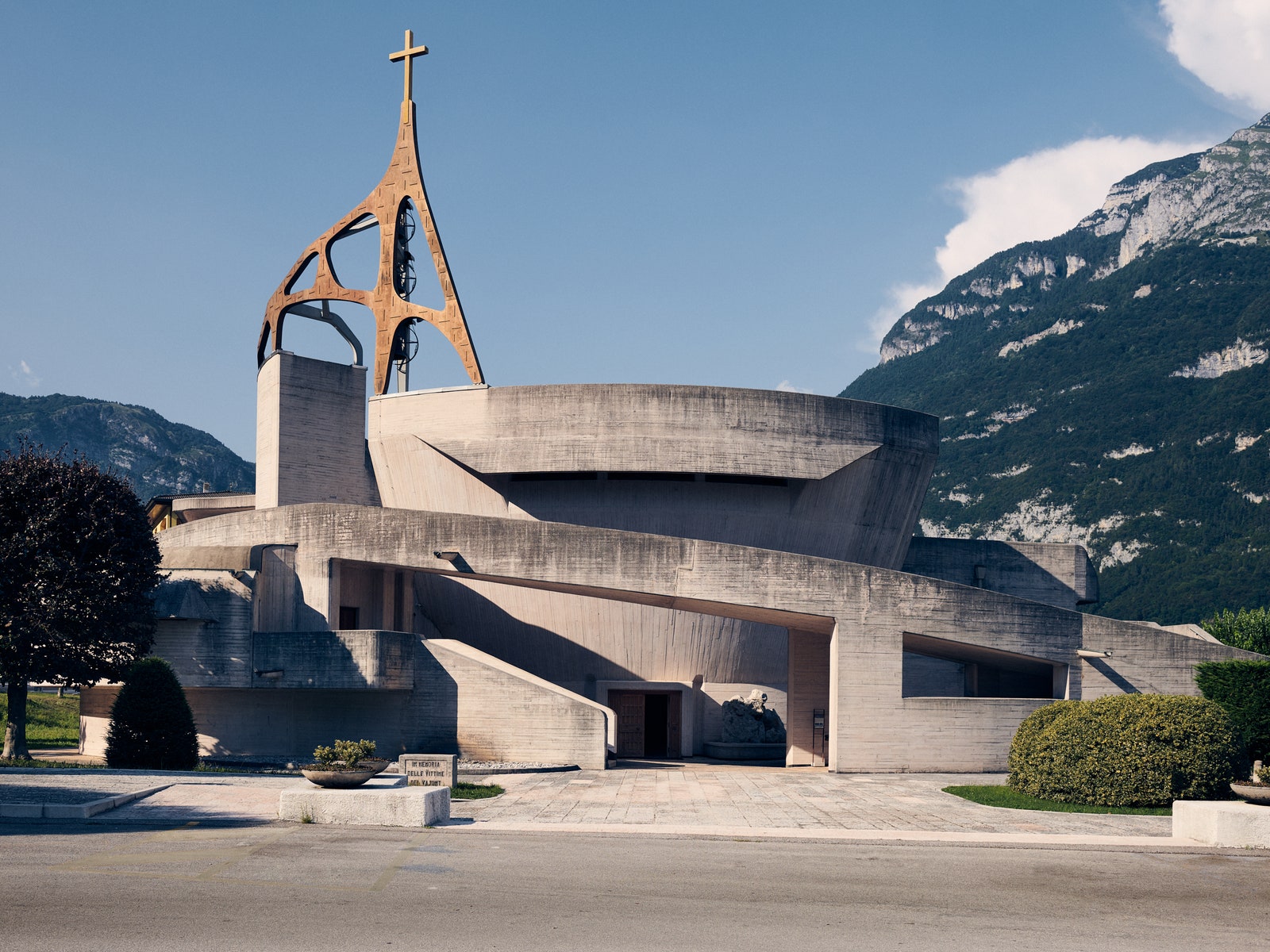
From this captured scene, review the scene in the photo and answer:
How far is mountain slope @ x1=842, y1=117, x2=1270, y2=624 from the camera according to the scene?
308 ft

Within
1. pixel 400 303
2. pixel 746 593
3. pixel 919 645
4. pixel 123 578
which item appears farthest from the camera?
pixel 400 303

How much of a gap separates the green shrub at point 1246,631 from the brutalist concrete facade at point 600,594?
408 inches

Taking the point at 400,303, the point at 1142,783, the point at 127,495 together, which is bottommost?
the point at 1142,783

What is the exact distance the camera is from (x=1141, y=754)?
793 inches

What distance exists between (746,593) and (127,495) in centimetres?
1361

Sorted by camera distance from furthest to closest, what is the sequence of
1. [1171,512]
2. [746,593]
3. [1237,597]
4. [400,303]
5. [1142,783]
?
1. [1171,512]
2. [1237,597]
3. [400,303]
4. [746,593]
5. [1142,783]

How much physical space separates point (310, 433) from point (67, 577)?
13.5 m

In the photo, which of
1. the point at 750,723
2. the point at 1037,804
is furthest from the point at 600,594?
the point at 1037,804

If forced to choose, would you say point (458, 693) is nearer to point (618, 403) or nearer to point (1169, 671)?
point (618, 403)

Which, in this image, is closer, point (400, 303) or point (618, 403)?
point (618, 403)

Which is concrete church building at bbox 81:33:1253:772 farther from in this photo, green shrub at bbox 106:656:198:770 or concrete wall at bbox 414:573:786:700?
green shrub at bbox 106:656:198:770

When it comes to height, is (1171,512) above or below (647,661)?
above

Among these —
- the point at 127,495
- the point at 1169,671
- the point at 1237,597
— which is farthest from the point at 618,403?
the point at 1237,597

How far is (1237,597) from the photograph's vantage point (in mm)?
85688
